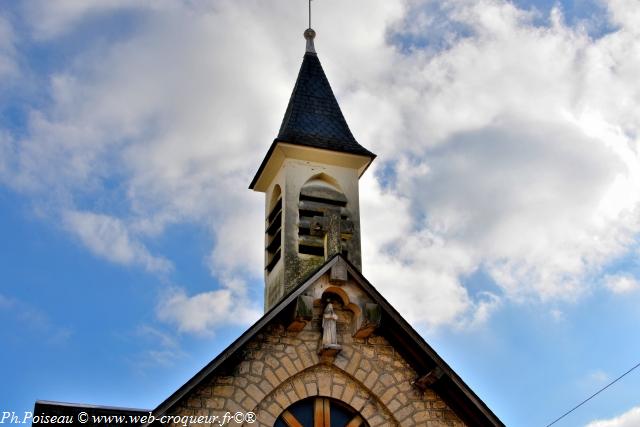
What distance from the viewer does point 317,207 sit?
698 inches

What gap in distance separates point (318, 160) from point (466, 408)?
7126 mm

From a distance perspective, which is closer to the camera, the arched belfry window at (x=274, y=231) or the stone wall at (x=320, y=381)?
the stone wall at (x=320, y=381)

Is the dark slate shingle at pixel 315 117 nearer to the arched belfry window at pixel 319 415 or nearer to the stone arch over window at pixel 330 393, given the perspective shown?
the stone arch over window at pixel 330 393

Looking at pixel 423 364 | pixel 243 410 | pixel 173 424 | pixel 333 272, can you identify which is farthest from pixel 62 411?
pixel 423 364

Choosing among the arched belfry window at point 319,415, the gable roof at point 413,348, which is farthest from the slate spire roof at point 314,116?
the arched belfry window at point 319,415

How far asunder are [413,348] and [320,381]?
4.97ft

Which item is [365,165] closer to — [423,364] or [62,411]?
[423,364]

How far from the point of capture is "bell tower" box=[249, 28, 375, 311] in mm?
17078

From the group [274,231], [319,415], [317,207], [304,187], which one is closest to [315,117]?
[304,187]

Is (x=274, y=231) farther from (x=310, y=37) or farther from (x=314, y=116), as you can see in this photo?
(x=310, y=37)

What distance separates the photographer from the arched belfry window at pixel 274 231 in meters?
17.8

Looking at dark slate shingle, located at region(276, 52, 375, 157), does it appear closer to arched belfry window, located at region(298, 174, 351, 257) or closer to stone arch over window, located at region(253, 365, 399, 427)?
arched belfry window, located at region(298, 174, 351, 257)

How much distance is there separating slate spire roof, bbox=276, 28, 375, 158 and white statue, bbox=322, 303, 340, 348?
19.3 feet

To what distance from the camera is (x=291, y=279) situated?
16.6 metres
